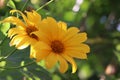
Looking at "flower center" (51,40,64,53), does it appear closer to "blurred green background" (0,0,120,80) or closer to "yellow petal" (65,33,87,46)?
"yellow petal" (65,33,87,46)

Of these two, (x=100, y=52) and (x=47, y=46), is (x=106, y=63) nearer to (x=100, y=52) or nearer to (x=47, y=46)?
(x=100, y=52)

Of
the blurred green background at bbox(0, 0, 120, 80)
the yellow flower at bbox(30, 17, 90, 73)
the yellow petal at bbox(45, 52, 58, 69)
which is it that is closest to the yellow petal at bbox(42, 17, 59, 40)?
the yellow flower at bbox(30, 17, 90, 73)

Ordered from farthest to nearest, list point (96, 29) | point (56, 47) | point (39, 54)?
point (96, 29), point (56, 47), point (39, 54)

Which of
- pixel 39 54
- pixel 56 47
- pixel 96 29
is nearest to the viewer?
pixel 39 54

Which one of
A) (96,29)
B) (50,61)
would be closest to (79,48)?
(50,61)

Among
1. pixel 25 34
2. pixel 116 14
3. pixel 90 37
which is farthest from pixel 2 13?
pixel 116 14

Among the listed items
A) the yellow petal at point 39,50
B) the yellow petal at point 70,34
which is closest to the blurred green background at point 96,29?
the yellow petal at point 70,34

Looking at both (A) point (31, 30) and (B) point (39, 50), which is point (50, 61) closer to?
(B) point (39, 50)

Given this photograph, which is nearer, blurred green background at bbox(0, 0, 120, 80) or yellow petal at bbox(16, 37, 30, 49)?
yellow petal at bbox(16, 37, 30, 49)
